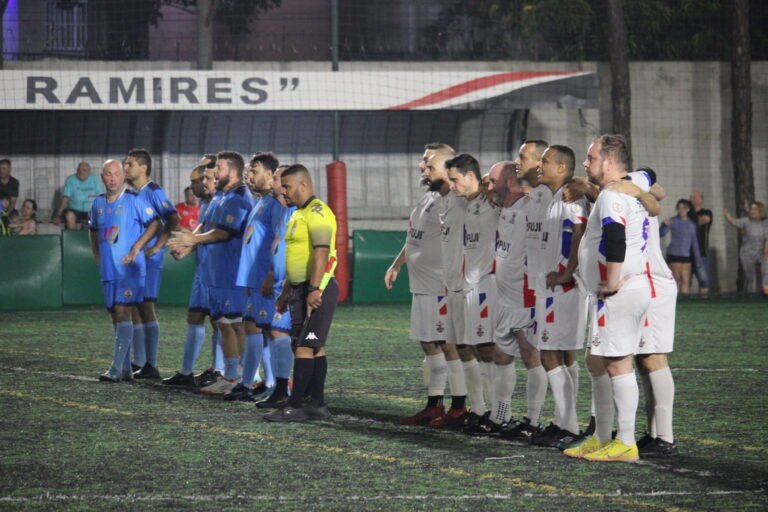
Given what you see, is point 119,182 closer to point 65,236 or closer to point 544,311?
point 544,311

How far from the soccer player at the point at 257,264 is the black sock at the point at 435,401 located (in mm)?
1812

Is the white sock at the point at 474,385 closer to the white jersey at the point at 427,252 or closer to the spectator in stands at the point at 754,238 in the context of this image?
the white jersey at the point at 427,252

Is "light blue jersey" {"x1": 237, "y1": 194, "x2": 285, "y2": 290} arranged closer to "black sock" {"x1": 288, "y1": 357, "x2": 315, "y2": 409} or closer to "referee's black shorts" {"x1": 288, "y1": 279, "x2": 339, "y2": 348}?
"referee's black shorts" {"x1": 288, "y1": 279, "x2": 339, "y2": 348}

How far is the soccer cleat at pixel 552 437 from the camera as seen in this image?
8438 mm

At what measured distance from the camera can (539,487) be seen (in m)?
7.05

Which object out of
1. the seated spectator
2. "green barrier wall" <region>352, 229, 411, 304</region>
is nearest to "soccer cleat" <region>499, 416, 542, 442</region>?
"green barrier wall" <region>352, 229, 411, 304</region>

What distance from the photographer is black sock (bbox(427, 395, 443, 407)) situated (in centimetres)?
971

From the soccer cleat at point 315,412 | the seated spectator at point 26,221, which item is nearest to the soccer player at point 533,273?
the soccer cleat at point 315,412

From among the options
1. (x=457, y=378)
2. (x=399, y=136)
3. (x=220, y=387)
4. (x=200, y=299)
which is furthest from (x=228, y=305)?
(x=399, y=136)

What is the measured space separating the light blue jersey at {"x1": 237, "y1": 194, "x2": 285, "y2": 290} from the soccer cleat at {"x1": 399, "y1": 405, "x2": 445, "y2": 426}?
6.72 ft

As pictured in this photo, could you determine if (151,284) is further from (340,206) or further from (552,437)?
(340,206)

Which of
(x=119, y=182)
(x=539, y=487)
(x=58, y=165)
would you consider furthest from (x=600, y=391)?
(x=58, y=165)

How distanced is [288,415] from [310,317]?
0.74 m

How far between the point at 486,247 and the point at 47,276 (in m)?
13.8
